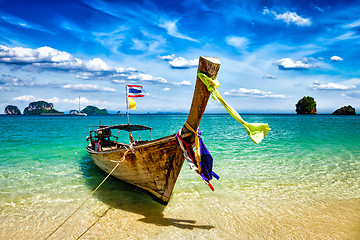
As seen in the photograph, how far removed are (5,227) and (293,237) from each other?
24.6ft

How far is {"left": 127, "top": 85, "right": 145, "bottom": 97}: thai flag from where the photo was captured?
8.60 metres

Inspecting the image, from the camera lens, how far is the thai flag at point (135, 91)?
28.2 ft

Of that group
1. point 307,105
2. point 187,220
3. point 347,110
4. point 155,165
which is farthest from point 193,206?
point 347,110

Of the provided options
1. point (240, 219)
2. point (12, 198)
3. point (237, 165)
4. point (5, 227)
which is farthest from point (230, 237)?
point (12, 198)

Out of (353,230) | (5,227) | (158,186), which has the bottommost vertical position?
(5,227)

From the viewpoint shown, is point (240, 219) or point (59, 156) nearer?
point (240, 219)

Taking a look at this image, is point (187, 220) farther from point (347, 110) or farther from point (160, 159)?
point (347, 110)

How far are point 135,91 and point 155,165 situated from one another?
11.4 ft

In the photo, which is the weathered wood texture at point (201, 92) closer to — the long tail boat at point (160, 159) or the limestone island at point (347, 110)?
the long tail boat at point (160, 159)

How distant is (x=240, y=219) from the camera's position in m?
5.99

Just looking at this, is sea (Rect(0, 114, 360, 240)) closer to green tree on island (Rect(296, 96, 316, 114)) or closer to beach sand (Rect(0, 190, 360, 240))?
beach sand (Rect(0, 190, 360, 240))

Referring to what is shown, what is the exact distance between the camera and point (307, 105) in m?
149

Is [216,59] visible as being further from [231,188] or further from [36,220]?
[36,220]

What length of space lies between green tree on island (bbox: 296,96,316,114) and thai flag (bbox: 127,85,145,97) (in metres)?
164
